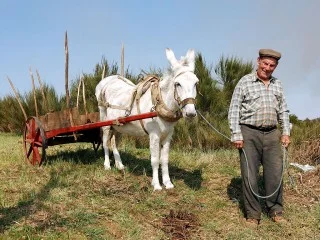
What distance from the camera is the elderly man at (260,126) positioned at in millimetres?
4996

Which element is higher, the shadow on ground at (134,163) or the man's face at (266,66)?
the man's face at (266,66)

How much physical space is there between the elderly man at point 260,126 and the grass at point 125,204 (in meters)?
0.31

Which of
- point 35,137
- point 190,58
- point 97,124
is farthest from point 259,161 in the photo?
point 35,137

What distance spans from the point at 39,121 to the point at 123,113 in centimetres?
162

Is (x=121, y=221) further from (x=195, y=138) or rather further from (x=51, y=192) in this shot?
(x=195, y=138)

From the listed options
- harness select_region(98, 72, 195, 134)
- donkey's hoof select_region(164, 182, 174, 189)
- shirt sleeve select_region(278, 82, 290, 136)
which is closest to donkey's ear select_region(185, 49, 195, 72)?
harness select_region(98, 72, 195, 134)

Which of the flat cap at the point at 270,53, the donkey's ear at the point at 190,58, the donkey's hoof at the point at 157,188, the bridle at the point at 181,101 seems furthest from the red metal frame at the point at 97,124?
the flat cap at the point at 270,53

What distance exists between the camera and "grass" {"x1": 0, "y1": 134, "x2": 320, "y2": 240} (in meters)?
4.63

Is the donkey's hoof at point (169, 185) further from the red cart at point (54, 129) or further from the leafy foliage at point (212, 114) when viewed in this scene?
the leafy foliage at point (212, 114)

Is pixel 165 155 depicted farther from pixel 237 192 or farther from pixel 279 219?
pixel 279 219

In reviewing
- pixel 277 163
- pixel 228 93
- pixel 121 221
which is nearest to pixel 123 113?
pixel 121 221

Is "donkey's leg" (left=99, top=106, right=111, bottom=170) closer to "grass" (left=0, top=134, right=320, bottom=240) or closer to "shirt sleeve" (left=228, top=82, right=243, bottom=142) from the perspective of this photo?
"grass" (left=0, top=134, right=320, bottom=240)

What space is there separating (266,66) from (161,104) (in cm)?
151

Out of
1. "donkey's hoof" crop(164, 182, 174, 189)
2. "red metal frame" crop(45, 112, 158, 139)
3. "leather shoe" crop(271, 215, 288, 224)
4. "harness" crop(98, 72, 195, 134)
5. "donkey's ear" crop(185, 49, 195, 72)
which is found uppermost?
"donkey's ear" crop(185, 49, 195, 72)
